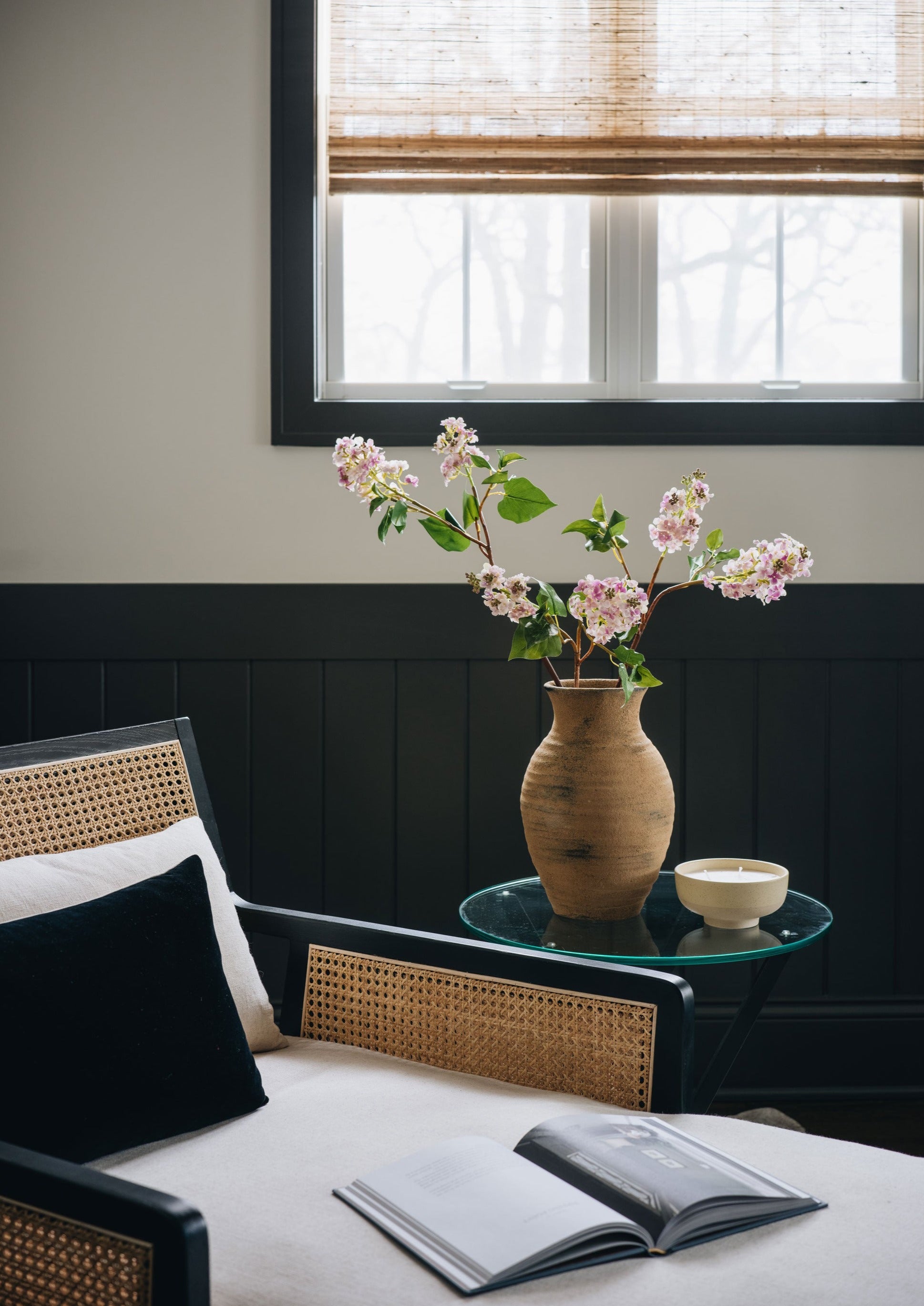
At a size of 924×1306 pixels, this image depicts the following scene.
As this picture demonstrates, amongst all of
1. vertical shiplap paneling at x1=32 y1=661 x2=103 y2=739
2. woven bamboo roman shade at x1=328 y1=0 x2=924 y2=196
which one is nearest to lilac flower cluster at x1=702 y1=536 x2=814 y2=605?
woven bamboo roman shade at x1=328 y1=0 x2=924 y2=196

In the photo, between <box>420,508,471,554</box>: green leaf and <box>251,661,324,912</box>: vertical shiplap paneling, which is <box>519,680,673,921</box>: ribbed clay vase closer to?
<box>420,508,471,554</box>: green leaf

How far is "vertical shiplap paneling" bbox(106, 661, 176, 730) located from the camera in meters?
2.04

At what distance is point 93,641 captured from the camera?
2.03m

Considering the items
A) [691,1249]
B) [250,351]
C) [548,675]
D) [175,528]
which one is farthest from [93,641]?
[691,1249]

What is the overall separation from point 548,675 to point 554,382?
0.61m

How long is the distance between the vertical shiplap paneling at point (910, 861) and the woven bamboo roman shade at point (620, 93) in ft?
3.76

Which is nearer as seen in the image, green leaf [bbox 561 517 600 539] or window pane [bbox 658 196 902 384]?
green leaf [bbox 561 517 600 539]

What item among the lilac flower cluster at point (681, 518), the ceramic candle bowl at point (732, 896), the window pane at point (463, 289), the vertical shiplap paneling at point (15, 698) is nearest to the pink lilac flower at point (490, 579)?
the lilac flower cluster at point (681, 518)

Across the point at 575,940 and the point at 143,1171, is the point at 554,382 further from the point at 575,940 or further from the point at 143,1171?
the point at 143,1171

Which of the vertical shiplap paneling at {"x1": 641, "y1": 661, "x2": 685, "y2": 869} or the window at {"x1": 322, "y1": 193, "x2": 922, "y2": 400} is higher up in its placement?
the window at {"x1": 322, "y1": 193, "x2": 922, "y2": 400}

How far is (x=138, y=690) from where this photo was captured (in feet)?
6.72

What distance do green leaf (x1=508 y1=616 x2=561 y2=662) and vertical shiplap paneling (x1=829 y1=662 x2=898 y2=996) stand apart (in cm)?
91

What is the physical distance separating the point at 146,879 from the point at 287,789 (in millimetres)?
863

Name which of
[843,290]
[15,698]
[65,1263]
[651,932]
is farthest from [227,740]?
[843,290]
